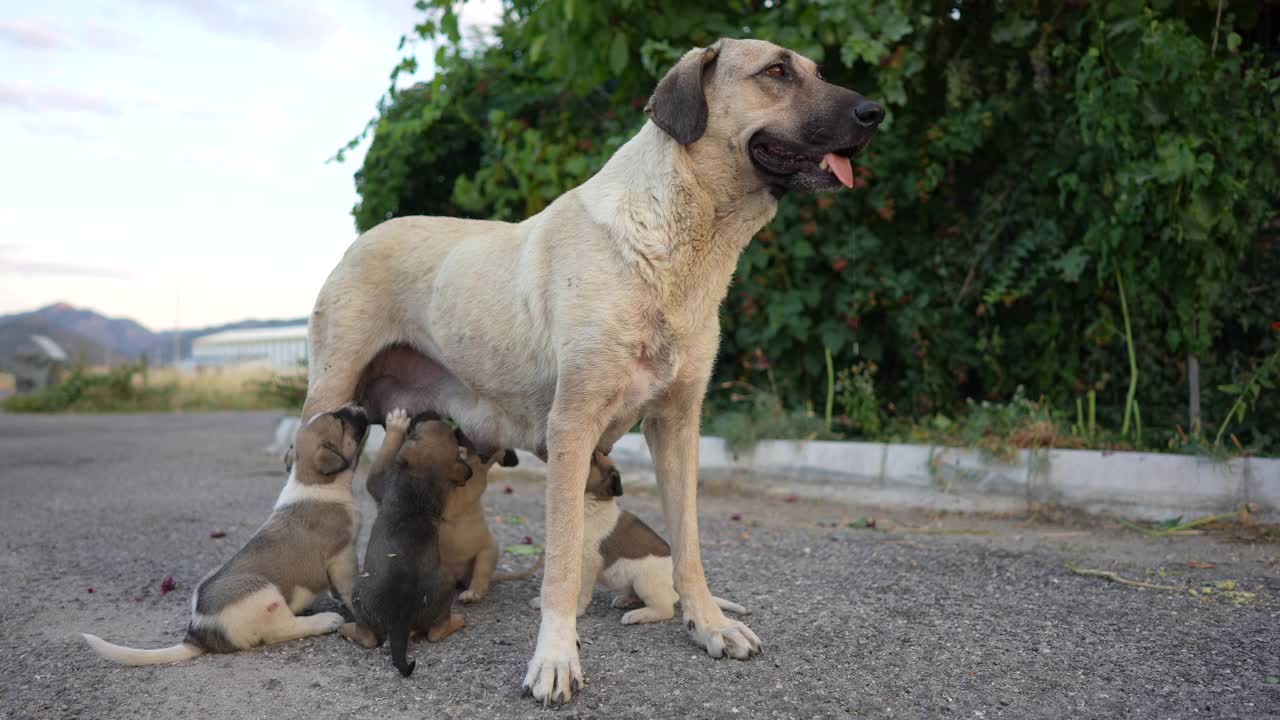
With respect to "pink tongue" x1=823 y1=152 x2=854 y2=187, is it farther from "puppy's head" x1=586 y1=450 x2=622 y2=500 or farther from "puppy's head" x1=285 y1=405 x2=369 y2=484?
"puppy's head" x1=285 y1=405 x2=369 y2=484

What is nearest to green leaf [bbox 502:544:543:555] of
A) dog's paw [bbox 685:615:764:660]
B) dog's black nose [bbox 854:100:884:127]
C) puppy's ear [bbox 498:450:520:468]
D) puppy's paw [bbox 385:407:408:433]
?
puppy's ear [bbox 498:450:520:468]

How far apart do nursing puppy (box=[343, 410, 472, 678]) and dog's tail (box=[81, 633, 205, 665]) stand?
52 centimetres

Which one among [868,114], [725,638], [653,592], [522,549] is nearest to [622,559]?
[653,592]

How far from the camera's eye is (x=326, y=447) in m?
3.54

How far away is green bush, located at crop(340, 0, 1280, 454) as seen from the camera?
213 inches

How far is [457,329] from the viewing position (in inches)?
139

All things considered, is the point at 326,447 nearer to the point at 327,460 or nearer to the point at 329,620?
the point at 327,460

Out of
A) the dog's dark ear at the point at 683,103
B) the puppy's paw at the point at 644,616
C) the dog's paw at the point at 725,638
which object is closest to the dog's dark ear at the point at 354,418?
the puppy's paw at the point at 644,616

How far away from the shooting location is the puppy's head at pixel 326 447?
3518 mm

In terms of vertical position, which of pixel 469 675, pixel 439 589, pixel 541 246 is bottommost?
pixel 469 675

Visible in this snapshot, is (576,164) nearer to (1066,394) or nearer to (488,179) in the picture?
(488,179)

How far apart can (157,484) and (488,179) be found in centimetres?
372

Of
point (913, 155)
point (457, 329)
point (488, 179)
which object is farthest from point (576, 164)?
point (457, 329)

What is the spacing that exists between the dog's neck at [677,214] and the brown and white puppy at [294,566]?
56.3 inches
